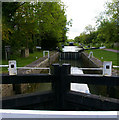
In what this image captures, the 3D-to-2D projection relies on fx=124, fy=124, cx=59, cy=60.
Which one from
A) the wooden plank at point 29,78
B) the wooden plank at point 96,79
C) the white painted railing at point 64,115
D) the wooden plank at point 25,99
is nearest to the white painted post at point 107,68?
the wooden plank at point 96,79

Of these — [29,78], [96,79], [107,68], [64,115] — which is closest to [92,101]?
[96,79]

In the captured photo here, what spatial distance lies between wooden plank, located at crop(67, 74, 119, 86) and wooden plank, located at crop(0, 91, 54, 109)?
723 millimetres

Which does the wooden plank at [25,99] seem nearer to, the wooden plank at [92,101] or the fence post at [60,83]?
the fence post at [60,83]

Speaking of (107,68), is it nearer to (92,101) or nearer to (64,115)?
(92,101)

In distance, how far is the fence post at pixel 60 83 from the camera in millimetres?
3059

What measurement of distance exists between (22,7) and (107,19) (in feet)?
22.2

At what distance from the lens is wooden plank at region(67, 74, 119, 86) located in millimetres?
2963

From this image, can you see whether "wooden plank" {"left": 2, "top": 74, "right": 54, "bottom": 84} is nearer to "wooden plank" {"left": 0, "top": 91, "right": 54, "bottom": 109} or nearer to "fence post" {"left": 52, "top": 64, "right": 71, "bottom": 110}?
"fence post" {"left": 52, "top": 64, "right": 71, "bottom": 110}

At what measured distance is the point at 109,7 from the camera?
924 cm

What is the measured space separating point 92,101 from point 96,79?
537 millimetres

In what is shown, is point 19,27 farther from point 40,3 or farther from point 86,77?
point 86,77

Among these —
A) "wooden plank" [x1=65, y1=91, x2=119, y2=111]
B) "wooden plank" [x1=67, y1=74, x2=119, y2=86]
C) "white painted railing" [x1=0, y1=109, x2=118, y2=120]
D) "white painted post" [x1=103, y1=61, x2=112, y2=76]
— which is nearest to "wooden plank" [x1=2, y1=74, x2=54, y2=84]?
"wooden plank" [x1=67, y1=74, x2=119, y2=86]

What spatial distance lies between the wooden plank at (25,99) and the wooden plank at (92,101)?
1.69 feet

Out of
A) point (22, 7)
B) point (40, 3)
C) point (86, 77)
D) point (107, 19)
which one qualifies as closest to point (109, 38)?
point (107, 19)
